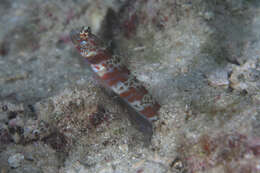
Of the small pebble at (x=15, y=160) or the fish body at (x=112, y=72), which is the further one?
the fish body at (x=112, y=72)

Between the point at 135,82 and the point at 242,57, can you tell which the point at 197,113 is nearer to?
the point at 135,82

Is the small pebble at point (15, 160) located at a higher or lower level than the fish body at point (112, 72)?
lower

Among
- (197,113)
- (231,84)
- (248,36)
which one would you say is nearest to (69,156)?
(197,113)

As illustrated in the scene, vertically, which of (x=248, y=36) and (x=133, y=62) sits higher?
(x=133, y=62)

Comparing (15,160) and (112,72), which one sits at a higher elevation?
(112,72)

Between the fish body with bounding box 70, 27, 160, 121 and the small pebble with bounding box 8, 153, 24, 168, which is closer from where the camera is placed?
the small pebble with bounding box 8, 153, 24, 168
